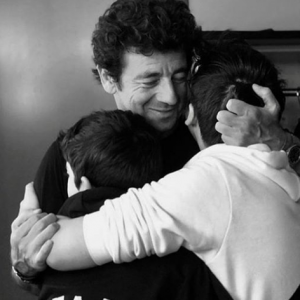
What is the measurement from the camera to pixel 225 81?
126 cm

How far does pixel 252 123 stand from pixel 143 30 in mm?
465

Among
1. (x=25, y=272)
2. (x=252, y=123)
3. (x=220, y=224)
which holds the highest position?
(x=252, y=123)

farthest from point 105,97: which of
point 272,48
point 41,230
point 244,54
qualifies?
point 41,230

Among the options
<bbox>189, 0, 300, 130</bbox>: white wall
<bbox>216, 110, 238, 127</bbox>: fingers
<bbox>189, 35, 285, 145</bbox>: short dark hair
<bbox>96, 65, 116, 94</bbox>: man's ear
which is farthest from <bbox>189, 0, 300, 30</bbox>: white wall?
<bbox>216, 110, 238, 127</bbox>: fingers

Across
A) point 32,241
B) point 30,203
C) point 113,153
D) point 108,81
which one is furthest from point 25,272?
point 108,81

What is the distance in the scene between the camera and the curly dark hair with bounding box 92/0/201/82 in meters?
1.51

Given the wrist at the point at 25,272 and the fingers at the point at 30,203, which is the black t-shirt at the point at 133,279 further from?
the fingers at the point at 30,203

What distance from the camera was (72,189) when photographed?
1.21m

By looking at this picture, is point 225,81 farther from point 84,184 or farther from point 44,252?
point 44,252

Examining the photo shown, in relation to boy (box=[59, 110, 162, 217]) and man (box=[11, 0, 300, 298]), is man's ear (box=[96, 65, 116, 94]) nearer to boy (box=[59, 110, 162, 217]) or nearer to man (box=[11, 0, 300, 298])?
man (box=[11, 0, 300, 298])

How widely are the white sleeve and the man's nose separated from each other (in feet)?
1.72

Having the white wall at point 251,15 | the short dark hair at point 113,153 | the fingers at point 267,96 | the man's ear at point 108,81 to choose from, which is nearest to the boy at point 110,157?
the short dark hair at point 113,153

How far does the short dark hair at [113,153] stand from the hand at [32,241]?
0.39 feet

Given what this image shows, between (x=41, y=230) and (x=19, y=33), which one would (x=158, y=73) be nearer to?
(x=41, y=230)
